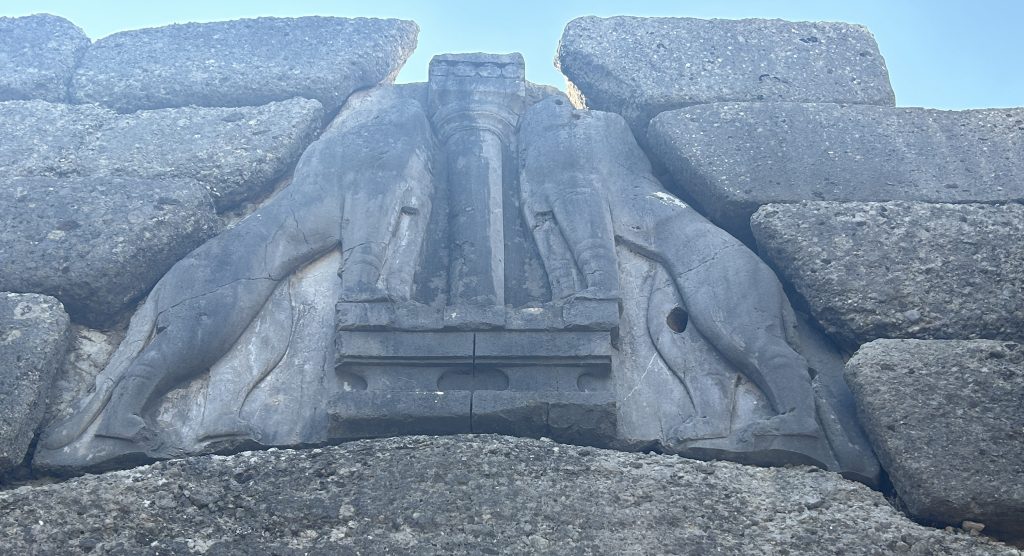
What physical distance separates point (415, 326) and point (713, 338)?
1135 mm

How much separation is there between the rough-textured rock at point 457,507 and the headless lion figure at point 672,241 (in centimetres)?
39

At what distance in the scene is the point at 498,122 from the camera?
5.50 metres

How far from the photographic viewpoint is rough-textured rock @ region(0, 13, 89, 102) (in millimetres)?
5863

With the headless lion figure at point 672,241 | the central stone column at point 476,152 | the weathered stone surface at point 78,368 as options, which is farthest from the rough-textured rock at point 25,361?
the headless lion figure at point 672,241

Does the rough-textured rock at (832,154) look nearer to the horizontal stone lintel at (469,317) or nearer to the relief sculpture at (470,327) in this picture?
the relief sculpture at (470,327)

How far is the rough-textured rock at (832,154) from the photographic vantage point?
5000 millimetres

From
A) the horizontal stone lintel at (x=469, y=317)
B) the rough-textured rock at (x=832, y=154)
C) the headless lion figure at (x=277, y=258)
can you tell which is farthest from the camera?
the rough-textured rock at (x=832, y=154)

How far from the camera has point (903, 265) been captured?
14.8 feet

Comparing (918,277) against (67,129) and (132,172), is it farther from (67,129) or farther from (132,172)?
(67,129)

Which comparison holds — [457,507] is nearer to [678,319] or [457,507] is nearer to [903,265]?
[678,319]

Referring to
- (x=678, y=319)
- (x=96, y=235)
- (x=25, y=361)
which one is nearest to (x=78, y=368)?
(x=25, y=361)

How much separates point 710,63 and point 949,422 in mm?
2690

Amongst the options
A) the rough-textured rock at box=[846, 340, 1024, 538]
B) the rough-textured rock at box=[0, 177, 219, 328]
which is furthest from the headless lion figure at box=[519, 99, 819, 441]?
the rough-textured rock at box=[0, 177, 219, 328]

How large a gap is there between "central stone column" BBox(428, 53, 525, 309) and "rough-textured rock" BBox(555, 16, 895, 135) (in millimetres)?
426
